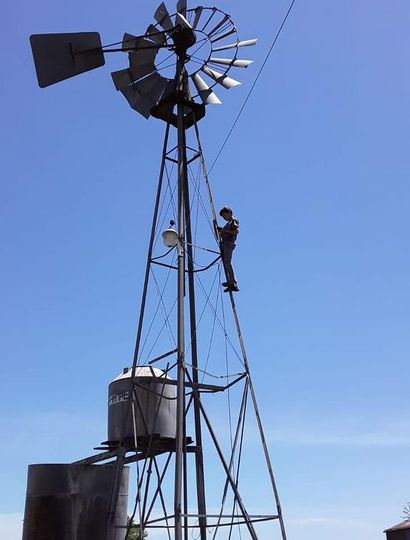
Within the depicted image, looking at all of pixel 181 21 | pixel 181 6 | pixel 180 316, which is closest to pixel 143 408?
pixel 180 316

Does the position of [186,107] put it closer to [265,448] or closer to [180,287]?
[180,287]

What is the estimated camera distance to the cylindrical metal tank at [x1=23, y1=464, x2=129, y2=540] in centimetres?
1484

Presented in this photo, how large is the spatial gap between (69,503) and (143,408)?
10.3 feet

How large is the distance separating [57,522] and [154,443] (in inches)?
120

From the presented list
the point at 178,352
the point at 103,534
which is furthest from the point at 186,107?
the point at 103,534

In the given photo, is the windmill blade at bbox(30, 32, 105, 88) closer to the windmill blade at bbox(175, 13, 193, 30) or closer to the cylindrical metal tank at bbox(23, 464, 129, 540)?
the windmill blade at bbox(175, 13, 193, 30)

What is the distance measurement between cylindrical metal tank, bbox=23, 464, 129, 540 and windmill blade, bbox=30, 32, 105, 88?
8.79m

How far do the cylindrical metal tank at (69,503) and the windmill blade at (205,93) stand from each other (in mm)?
8811

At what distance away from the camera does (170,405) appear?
14352 mm

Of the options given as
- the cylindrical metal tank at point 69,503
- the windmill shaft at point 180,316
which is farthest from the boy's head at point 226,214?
the cylindrical metal tank at point 69,503

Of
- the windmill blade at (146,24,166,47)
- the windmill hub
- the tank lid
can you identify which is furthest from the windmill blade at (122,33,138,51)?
the tank lid

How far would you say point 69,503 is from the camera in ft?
49.4

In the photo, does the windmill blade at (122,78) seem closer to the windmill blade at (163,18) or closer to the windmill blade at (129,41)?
the windmill blade at (129,41)

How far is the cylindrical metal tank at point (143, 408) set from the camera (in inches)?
546
